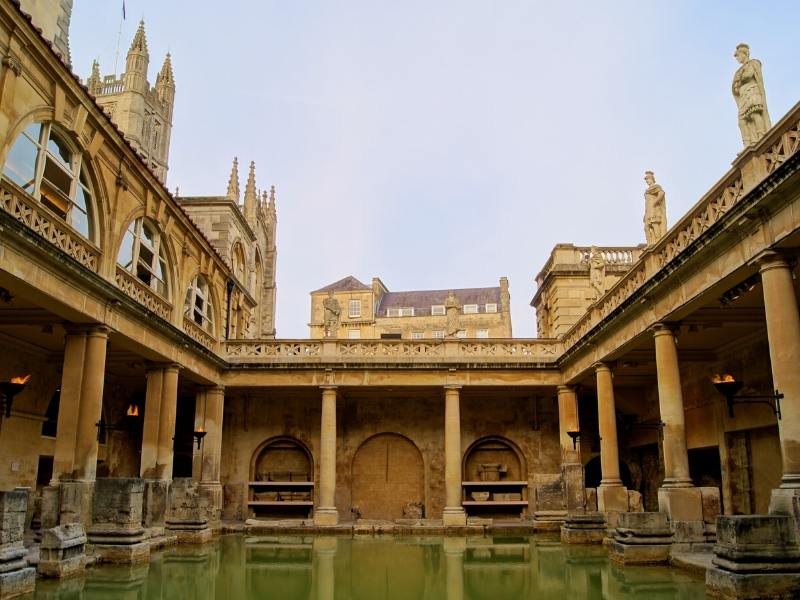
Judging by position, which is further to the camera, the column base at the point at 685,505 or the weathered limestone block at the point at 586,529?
the weathered limestone block at the point at 586,529

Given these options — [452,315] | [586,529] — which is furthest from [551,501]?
[452,315]

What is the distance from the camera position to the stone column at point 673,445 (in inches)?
516

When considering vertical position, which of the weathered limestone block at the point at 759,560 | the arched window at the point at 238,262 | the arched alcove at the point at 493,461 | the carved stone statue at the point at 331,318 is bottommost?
the weathered limestone block at the point at 759,560

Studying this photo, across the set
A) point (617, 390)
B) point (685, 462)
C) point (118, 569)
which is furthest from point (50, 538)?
point (617, 390)

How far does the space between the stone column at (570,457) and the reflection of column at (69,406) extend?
1327cm

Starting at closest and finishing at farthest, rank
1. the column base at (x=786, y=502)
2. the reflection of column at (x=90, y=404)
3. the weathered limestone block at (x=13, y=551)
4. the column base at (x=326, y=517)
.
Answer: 1. the column base at (x=786, y=502)
2. the weathered limestone block at (x=13, y=551)
3. the reflection of column at (x=90, y=404)
4. the column base at (x=326, y=517)

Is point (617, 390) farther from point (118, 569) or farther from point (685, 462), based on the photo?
point (118, 569)

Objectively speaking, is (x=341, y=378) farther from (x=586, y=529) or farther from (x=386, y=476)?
(x=586, y=529)

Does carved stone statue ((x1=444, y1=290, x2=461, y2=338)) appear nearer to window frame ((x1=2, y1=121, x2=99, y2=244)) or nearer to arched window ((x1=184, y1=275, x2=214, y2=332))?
Result: arched window ((x1=184, y1=275, x2=214, y2=332))

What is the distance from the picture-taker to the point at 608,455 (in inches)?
706

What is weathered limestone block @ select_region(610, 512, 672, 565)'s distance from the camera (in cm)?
1254

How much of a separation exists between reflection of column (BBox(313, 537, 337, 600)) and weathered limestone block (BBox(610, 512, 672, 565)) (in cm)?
537

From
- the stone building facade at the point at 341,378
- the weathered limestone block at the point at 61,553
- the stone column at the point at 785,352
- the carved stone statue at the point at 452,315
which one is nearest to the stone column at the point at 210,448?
the stone building facade at the point at 341,378

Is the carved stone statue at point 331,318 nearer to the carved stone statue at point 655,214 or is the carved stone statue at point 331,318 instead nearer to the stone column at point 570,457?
the stone column at point 570,457
